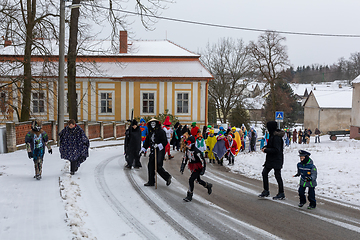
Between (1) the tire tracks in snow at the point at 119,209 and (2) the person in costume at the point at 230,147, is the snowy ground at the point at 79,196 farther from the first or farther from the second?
(2) the person in costume at the point at 230,147

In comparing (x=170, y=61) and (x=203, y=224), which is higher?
(x=170, y=61)

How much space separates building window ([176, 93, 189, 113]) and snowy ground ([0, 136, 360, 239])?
71.4 ft

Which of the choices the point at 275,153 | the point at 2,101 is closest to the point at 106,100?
the point at 2,101

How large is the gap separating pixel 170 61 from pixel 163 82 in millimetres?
2421

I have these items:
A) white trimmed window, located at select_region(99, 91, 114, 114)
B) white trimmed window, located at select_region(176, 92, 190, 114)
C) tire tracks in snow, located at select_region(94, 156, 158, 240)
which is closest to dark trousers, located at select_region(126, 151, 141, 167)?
tire tracks in snow, located at select_region(94, 156, 158, 240)

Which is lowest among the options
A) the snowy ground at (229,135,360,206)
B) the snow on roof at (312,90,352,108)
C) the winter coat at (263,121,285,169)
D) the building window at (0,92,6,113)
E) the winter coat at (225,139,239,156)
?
the snowy ground at (229,135,360,206)

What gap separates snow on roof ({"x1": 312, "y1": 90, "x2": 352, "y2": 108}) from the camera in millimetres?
57438

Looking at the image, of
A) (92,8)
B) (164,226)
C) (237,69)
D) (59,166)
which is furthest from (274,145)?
(237,69)

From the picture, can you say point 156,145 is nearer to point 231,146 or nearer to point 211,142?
point 231,146

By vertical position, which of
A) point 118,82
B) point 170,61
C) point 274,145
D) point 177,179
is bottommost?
point 177,179

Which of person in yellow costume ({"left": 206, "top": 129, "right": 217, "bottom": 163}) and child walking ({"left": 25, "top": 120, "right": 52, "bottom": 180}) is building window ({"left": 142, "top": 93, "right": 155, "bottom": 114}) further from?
child walking ({"left": 25, "top": 120, "right": 52, "bottom": 180})

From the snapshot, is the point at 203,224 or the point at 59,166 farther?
the point at 59,166

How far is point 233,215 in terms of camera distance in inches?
272

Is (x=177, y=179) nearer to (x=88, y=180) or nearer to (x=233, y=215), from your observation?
(x=88, y=180)
